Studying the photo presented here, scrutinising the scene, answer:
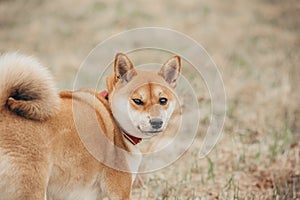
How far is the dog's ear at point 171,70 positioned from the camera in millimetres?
4098

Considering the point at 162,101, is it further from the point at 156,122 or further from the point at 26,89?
the point at 26,89

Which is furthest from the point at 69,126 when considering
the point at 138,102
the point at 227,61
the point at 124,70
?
the point at 227,61

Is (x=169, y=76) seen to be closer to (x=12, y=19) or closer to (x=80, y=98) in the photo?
(x=80, y=98)

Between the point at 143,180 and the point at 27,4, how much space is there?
10454 millimetres

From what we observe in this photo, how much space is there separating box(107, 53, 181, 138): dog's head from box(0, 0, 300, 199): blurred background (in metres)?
1.32

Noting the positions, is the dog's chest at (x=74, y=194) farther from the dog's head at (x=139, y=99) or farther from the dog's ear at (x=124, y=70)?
the dog's ear at (x=124, y=70)

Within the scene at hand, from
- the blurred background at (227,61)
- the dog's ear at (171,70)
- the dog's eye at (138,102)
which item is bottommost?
the dog's eye at (138,102)

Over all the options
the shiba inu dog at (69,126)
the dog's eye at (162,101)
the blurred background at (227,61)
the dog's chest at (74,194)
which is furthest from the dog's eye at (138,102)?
the blurred background at (227,61)

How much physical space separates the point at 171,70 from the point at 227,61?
6.18 metres

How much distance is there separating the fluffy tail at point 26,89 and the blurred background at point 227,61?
1.93m

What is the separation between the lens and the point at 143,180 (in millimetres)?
5504

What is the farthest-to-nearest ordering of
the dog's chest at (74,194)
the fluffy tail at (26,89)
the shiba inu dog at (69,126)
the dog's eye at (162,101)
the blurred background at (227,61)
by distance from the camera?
the blurred background at (227,61) < the dog's eye at (162,101) < the dog's chest at (74,194) < the fluffy tail at (26,89) < the shiba inu dog at (69,126)

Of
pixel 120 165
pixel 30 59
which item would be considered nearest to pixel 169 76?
pixel 120 165

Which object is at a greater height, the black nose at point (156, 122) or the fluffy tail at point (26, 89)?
the black nose at point (156, 122)
